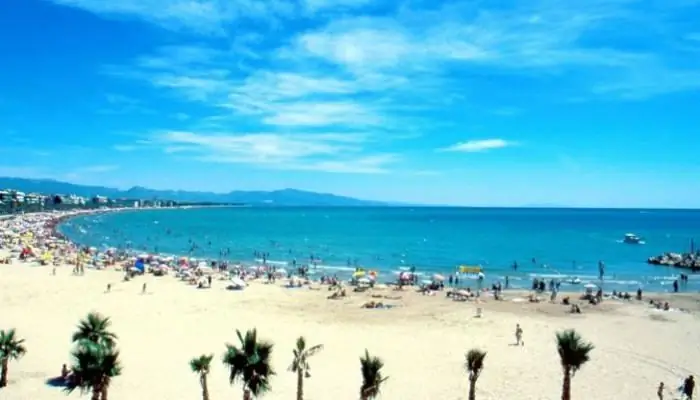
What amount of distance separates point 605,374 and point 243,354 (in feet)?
55.1

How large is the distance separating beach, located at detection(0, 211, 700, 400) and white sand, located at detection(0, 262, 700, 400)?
7cm

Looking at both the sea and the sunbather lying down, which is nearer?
the sunbather lying down

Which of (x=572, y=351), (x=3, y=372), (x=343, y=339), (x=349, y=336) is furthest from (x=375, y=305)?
(x=572, y=351)

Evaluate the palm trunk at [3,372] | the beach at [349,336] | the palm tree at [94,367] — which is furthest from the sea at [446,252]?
the palm tree at [94,367]

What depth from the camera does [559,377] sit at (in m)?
24.8

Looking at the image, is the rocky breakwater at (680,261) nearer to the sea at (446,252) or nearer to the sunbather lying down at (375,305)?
the sea at (446,252)

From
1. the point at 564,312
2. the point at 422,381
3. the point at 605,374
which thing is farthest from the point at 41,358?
the point at 564,312

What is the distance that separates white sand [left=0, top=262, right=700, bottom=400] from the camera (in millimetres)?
22984

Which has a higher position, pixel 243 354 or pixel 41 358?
pixel 243 354

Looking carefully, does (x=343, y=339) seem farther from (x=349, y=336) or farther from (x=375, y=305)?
(x=375, y=305)

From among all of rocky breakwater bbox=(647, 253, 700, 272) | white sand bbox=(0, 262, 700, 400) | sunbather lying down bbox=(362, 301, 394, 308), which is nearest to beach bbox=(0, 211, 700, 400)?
white sand bbox=(0, 262, 700, 400)

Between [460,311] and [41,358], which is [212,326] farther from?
[460,311]

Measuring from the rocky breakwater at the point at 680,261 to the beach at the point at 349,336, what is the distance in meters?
27.2

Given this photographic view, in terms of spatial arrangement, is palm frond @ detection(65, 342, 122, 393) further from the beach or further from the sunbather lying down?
the sunbather lying down
